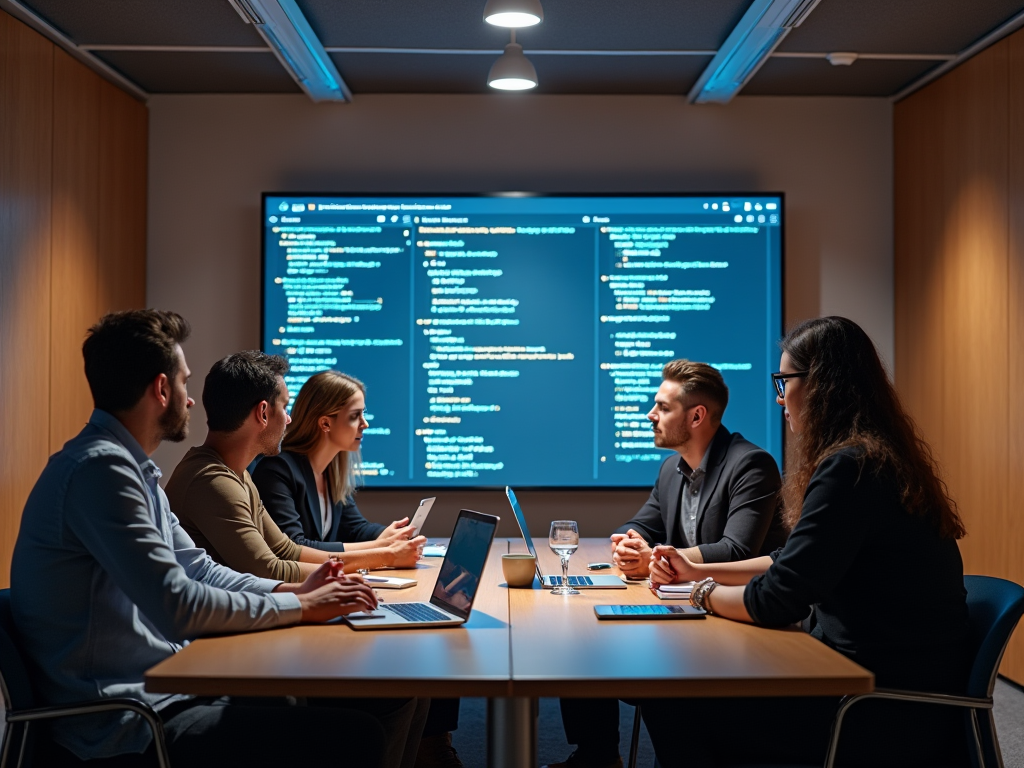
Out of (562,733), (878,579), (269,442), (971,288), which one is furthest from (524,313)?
(878,579)

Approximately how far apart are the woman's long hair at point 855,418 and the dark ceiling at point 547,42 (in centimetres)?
229

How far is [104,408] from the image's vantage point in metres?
2.04

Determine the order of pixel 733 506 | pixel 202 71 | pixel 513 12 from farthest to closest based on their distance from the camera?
pixel 202 71
pixel 513 12
pixel 733 506

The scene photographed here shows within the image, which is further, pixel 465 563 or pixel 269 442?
pixel 269 442

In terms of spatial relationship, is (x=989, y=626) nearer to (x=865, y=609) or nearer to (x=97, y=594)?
(x=865, y=609)

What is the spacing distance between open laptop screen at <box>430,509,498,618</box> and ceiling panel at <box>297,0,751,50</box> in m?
2.56

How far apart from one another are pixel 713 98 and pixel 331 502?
2980 mm

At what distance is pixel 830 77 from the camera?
16.2ft

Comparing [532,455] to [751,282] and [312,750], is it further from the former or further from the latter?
[312,750]

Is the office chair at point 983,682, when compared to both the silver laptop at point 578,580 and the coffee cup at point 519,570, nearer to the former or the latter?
the silver laptop at point 578,580

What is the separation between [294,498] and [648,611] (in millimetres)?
1497

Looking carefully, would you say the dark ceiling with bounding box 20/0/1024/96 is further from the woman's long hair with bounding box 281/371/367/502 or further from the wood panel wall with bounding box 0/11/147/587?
the woman's long hair with bounding box 281/371/367/502

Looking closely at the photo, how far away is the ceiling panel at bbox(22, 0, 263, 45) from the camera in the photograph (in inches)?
157

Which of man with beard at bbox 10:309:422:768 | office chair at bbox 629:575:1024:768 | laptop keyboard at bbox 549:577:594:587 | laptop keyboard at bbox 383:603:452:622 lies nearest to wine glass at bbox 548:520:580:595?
laptop keyboard at bbox 549:577:594:587
